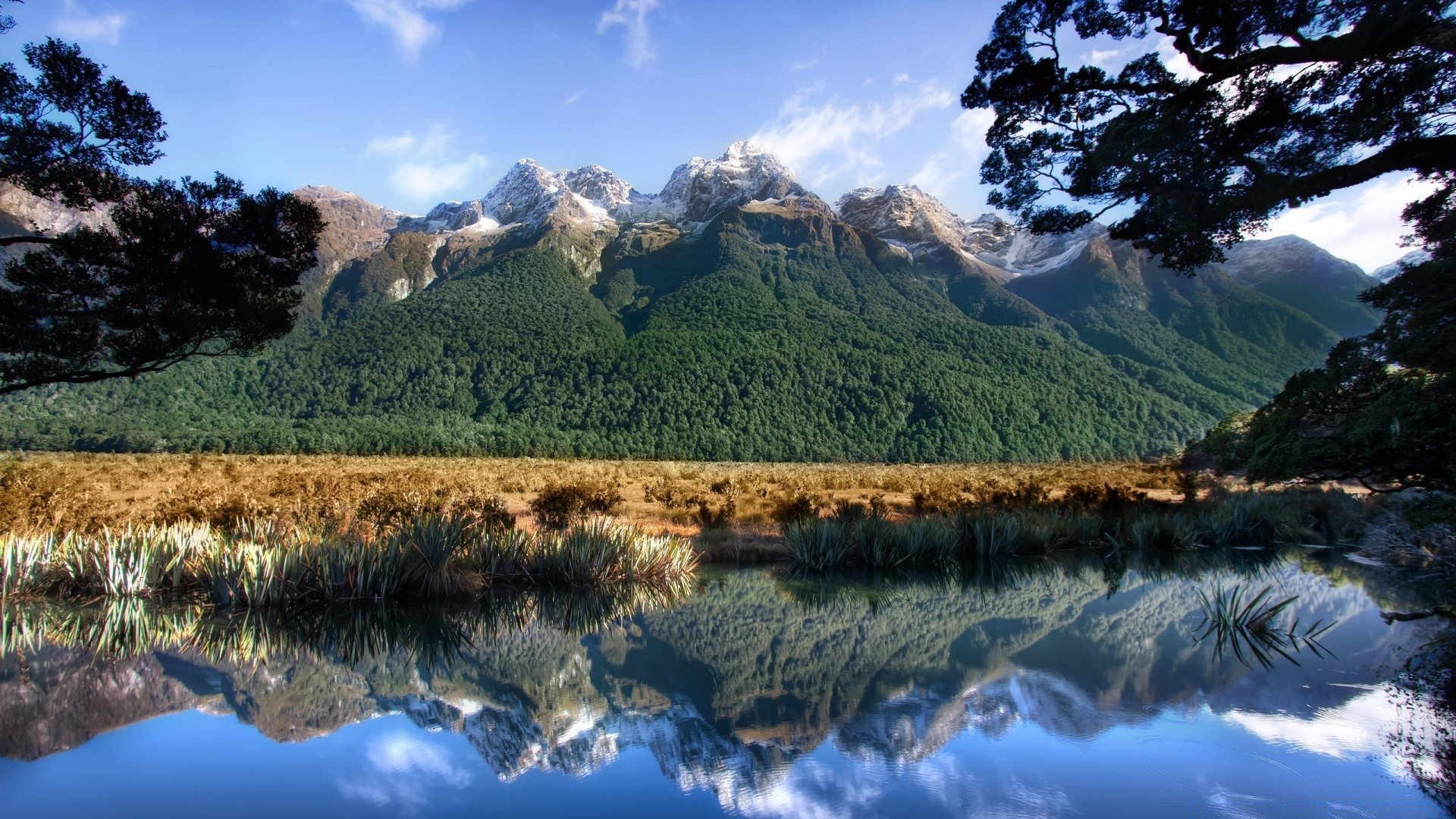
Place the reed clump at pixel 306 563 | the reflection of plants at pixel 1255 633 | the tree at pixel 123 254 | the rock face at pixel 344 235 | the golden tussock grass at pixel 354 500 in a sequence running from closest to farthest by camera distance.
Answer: the reflection of plants at pixel 1255 633 → the reed clump at pixel 306 563 → the tree at pixel 123 254 → the golden tussock grass at pixel 354 500 → the rock face at pixel 344 235

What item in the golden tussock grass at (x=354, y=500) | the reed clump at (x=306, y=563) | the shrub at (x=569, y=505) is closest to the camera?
the reed clump at (x=306, y=563)

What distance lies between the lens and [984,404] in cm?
7894

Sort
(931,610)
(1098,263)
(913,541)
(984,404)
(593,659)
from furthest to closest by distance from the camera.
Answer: (1098,263), (984,404), (913,541), (931,610), (593,659)

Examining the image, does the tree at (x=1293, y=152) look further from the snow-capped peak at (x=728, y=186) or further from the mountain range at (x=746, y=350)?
the snow-capped peak at (x=728, y=186)

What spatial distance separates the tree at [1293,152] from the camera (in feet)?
27.4

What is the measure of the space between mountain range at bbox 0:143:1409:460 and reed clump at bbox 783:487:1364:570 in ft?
189

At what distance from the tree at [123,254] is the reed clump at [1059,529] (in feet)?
32.1

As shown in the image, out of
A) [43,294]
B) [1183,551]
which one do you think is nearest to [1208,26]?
[1183,551]

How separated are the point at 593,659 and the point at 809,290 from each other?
107870 mm

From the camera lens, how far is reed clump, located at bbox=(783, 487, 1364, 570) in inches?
433

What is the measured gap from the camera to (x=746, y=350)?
9131cm

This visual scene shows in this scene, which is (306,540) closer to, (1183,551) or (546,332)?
(1183,551)

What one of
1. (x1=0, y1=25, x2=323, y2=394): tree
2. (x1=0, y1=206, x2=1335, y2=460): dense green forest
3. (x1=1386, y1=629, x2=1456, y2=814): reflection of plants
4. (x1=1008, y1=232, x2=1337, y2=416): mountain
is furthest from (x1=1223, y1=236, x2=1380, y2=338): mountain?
(x1=0, y1=25, x2=323, y2=394): tree

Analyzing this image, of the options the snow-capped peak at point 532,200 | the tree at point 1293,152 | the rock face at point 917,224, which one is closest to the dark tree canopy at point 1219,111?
the tree at point 1293,152
